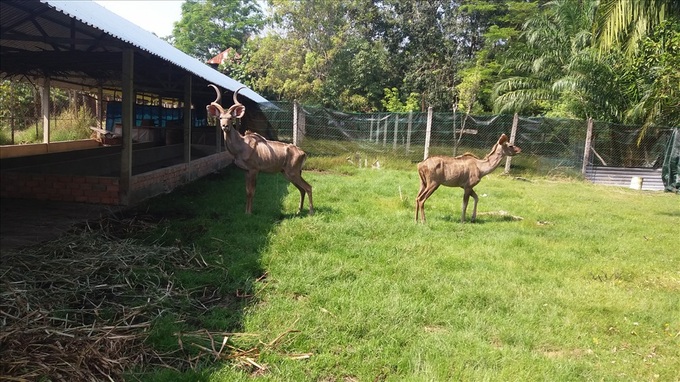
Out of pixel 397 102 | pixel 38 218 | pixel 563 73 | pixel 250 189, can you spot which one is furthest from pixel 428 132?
pixel 38 218

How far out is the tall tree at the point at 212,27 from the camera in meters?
47.7

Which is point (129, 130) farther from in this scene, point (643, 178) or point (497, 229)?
point (643, 178)

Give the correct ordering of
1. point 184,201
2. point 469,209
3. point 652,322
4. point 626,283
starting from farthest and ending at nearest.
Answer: point 469,209 → point 184,201 → point 626,283 → point 652,322

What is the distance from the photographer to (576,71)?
1766 cm

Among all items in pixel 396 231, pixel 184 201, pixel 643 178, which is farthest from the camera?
pixel 643 178

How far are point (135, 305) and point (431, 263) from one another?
3.46m

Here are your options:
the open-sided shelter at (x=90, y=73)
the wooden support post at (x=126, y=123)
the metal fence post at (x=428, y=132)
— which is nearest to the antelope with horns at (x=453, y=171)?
the open-sided shelter at (x=90, y=73)

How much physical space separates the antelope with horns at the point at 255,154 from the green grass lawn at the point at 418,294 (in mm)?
637

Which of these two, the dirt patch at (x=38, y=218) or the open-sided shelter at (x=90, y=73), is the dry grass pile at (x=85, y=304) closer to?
the dirt patch at (x=38, y=218)

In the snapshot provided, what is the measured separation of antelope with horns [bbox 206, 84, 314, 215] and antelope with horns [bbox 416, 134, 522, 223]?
197cm

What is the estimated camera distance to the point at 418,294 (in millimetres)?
5133

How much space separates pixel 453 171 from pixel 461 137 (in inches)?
326

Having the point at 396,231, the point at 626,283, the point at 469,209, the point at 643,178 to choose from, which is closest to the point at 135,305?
the point at 396,231

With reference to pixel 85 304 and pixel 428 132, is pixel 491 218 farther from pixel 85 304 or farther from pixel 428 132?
pixel 428 132
